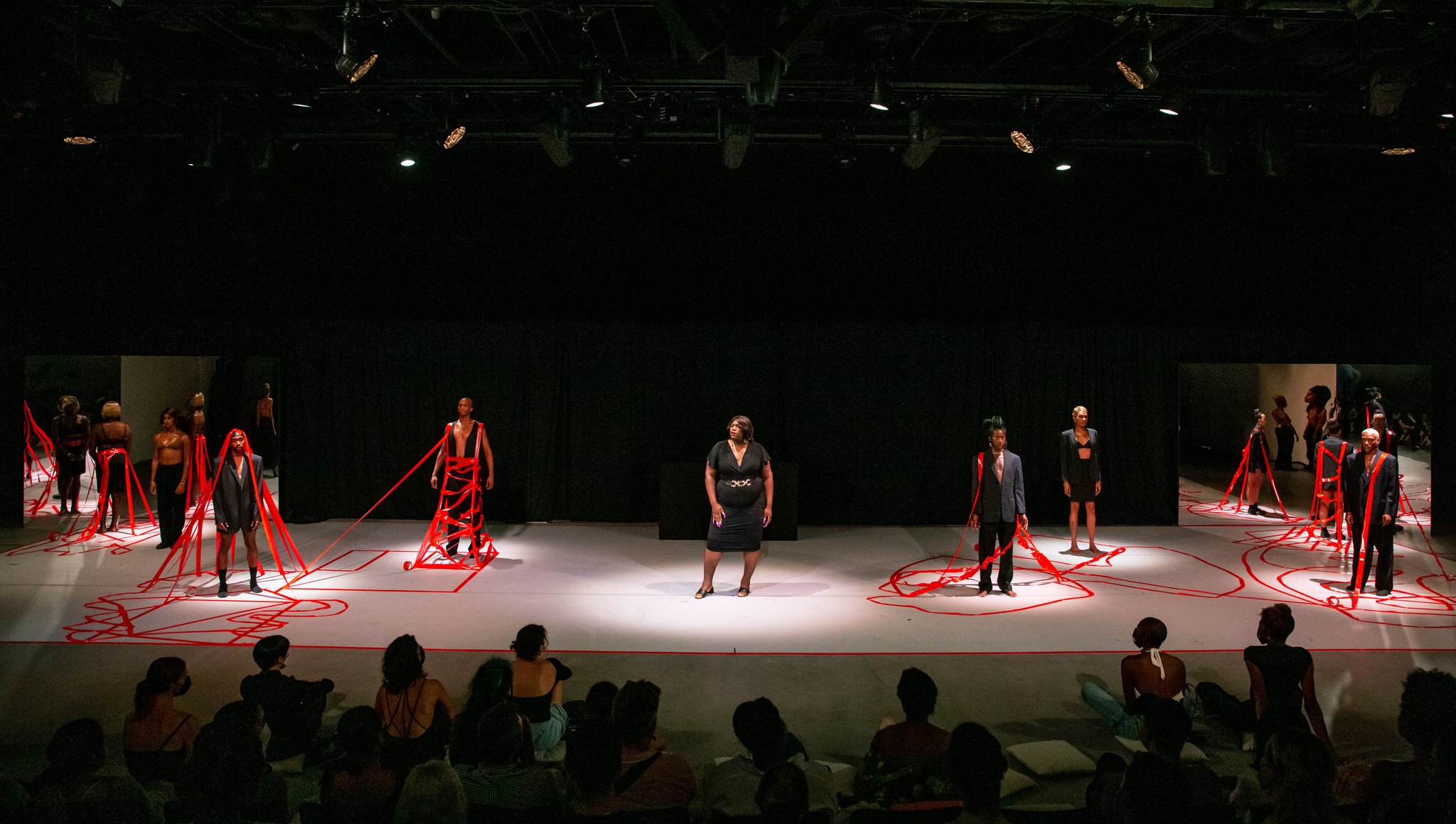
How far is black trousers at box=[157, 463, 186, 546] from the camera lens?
10.1 meters

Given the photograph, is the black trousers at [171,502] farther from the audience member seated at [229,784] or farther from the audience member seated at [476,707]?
the audience member seated at [229,784]

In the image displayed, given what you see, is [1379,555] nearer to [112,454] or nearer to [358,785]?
[358,785]

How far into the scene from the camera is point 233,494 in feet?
27.1

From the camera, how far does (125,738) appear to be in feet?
14.2

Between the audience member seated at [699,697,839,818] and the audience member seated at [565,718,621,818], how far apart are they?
39cm

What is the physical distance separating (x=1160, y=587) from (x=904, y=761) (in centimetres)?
572

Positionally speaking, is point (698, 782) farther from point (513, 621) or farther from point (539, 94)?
point (539, 94)

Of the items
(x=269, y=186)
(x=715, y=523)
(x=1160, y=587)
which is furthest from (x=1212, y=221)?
(x=269, y=186)

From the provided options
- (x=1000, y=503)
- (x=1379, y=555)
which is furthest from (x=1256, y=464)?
(x=1000, y=503)

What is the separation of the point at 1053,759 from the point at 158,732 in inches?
157

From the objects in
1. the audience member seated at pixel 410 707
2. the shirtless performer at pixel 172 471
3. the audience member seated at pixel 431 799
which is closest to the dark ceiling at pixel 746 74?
the shirtless performer at pixel 172 471

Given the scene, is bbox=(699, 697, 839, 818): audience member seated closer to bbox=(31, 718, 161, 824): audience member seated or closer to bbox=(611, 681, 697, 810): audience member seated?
bbox=(611, 681, 697, 810): audience member seated

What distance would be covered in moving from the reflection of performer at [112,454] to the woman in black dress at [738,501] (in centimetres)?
716

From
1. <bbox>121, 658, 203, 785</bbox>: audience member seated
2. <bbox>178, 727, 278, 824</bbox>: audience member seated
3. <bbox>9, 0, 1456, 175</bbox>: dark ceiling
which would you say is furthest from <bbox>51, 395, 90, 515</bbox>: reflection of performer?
<bbox>178, 727, 278, 824</bbox>: audience member seated
